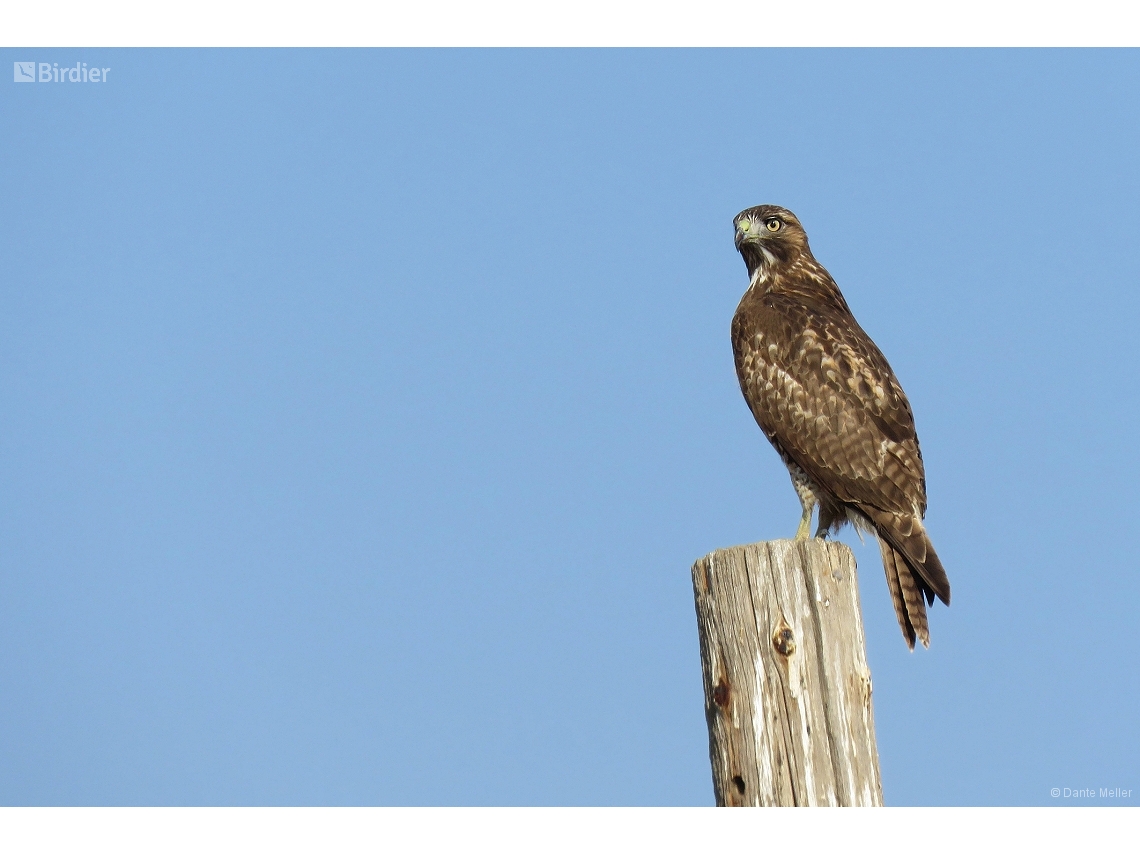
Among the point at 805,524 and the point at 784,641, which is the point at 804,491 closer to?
the point at 805,524

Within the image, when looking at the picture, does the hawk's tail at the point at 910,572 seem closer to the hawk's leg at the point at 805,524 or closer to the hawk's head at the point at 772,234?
the hawk's leg at the point at 805,524

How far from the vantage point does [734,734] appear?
4.09 metres

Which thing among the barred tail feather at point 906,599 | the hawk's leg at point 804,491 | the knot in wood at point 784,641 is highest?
the hawk's leg at point 804,491

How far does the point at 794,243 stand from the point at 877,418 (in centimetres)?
183

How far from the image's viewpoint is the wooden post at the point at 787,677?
3951mm

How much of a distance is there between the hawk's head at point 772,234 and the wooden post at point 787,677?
4.15 metres

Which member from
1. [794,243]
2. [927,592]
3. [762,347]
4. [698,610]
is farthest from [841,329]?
[698,610]

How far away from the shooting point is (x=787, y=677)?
407 centimetres

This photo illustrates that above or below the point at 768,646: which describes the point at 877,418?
above

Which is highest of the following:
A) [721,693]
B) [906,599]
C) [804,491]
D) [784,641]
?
[804,491]

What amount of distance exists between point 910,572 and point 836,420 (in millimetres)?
1127

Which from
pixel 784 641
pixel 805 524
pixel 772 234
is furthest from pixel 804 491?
pixel 784 641

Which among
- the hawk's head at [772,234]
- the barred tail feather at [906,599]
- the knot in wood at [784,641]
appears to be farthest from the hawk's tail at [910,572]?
the hawk's head at [772,234]
